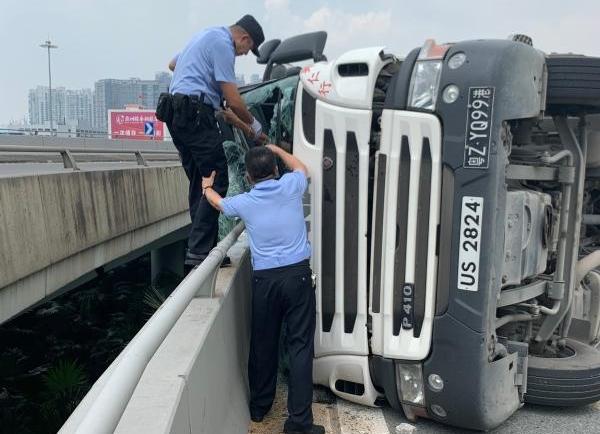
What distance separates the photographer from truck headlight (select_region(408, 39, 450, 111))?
329 cm

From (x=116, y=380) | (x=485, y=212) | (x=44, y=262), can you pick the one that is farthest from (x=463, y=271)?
(x=44, y=262)

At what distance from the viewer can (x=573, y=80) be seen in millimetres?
3475

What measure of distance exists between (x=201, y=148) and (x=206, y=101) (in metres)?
0.35

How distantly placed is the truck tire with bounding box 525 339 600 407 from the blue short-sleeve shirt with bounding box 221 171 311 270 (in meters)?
1.73

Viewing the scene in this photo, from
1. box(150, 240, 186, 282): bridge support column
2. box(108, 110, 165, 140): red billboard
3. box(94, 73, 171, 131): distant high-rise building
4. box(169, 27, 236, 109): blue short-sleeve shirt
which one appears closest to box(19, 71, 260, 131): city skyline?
box(94, 73, 171, 131): distant high-rise building

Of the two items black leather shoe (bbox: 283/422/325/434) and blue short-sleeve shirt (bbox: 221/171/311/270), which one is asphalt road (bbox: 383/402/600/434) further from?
blue short-sleeve shirt (bbox: 221/171/311/270)

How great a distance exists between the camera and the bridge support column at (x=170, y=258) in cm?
1956

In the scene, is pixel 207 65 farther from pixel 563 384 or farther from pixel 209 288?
pixel 563 384

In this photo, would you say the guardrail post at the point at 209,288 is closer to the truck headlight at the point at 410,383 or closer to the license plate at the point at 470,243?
the truck headlight at the point at 410,383

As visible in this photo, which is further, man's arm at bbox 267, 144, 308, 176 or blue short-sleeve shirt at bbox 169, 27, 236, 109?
blue short-sleeve shirt at bbox 169, 27, 236, 109

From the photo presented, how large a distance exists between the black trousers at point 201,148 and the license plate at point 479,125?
179cm

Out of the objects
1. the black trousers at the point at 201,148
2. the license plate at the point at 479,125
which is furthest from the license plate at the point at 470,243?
the black trousers at the point at 201,148

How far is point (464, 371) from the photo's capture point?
3.27 meters

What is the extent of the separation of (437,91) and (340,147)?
667 mm
